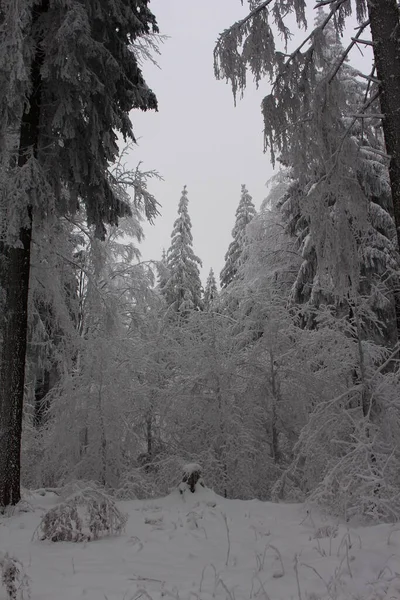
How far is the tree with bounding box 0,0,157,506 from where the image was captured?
652 cm

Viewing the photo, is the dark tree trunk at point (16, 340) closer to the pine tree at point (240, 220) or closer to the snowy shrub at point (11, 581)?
the snowy shrub at point (11, 581)

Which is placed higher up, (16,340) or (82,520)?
(16,340)

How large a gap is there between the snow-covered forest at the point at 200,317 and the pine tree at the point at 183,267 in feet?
45.4

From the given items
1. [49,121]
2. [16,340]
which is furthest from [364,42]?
[16,340]

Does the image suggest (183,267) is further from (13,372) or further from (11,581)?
(11,581)

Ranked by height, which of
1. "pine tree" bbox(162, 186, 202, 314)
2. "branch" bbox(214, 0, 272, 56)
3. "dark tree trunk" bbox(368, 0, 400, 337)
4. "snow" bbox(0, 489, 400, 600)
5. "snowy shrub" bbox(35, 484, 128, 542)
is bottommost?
"snow" bbox(0, 489, 400, 600)

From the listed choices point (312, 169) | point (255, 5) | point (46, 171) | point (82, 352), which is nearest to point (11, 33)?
point (46, 171)

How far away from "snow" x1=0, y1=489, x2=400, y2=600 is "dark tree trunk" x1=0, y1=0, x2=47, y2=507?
79 cm

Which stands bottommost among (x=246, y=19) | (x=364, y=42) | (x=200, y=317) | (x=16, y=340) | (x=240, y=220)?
(x=16, y=340)

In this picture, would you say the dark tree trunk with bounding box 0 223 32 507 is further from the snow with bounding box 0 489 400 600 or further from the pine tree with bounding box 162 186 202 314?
the pine tree with bounding box 162 186 202 314

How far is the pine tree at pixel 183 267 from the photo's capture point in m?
27.6

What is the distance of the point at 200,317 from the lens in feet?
36.0

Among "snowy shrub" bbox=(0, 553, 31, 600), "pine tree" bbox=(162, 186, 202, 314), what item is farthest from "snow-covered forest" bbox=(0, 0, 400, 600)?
"pine tree" bbox=(162, 186, 202, 314)

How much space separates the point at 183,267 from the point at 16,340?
2138 cm
